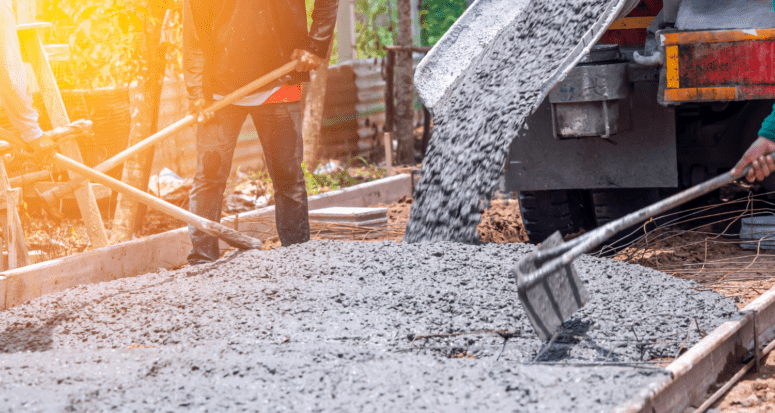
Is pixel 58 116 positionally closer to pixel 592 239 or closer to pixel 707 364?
pixel 592 239

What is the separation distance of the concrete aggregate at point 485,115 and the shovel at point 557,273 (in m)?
1.14

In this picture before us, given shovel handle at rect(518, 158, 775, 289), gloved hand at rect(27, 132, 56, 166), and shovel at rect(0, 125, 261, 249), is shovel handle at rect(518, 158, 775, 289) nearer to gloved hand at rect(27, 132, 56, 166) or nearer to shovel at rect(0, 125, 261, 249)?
shovel at rect(0, 125, 261, 249)

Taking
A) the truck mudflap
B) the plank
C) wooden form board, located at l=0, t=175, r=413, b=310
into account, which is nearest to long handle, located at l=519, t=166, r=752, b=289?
the truck mudflap

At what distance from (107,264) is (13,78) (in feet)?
3.78

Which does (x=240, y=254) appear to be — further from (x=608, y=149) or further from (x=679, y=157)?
(x=679, y=157)

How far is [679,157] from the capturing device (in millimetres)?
4777

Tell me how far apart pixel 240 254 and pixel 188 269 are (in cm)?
29

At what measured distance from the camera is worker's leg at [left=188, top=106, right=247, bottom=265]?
4449 millimetres

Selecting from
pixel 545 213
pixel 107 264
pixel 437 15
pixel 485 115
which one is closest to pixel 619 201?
pixel 545 213

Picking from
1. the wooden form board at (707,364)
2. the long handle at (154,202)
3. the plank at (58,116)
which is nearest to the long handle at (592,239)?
the wooden form board at (707,364)

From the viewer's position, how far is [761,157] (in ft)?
9.48

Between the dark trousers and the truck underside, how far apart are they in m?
1.26

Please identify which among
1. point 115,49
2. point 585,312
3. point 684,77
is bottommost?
point 585,312

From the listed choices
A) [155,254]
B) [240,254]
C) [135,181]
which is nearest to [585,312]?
[240,254]
